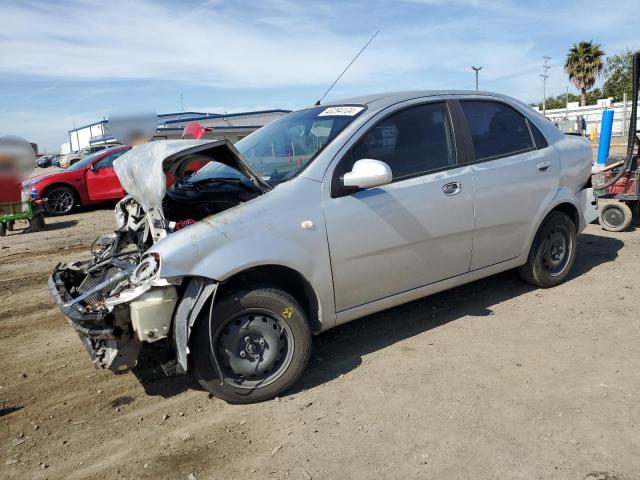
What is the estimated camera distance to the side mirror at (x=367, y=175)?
344 centimetres

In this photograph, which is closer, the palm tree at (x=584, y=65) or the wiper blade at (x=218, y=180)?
the wiper blade at (x=218, y=180)

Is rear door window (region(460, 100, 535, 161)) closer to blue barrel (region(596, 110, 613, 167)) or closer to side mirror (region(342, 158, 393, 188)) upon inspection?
side mirror (region(342, 158, 393, 188))

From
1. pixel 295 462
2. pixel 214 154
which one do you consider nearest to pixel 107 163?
pixel 214 154

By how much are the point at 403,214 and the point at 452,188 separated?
566mm

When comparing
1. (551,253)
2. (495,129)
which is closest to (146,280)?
(495,129)

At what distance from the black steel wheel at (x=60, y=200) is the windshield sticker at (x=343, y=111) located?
10.6 meters

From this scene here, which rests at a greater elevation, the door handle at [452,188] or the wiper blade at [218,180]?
the wiper blade at [218,180]

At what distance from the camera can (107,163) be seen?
43.3 feet

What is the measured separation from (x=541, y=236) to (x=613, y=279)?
3.73ft

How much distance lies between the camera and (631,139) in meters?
6.89

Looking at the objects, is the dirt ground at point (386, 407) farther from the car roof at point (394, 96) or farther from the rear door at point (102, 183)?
the rear door at point (102, 183)

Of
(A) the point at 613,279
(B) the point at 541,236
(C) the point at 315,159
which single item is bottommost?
(A) the point at 613,279

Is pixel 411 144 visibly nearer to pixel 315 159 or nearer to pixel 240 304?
pixel 315 159

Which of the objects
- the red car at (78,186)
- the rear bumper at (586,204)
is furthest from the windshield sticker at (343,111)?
the red car at (78,186)
